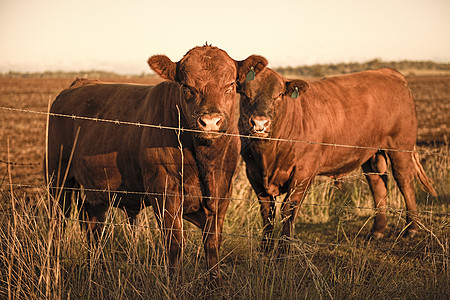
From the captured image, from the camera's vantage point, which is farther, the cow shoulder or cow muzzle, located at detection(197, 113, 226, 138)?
the cow shoulder

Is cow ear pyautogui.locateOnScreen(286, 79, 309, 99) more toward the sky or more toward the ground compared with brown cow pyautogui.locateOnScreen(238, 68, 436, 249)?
more toward the sky

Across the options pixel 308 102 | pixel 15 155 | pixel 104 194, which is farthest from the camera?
pixel 15 155

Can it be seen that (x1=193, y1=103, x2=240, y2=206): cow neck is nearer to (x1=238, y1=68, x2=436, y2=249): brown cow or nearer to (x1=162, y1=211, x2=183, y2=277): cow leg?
(x1=162, y1=211, x2=183, y2=277): cow leg

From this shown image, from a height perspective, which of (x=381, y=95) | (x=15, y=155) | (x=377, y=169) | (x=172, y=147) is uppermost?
(x=381, y=95)

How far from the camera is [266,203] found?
6.49m

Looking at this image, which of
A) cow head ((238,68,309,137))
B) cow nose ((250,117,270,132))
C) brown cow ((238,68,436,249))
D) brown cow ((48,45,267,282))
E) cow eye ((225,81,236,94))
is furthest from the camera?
brown cow ((238,68,436,249))

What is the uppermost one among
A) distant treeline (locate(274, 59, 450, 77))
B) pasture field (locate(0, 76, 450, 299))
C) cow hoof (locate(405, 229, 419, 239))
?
distant treeline (locate(274, 59, 450, 77))

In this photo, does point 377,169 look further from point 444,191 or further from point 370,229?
point 444,191

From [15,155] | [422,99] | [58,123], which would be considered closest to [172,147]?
[58,123]

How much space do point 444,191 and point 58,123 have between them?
6.71 m

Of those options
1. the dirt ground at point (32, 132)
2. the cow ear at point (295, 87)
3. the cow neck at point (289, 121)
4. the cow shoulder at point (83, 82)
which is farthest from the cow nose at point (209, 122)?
the cow shoulder at point (83, 82)

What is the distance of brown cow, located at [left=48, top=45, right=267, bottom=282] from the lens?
4348 millimetres

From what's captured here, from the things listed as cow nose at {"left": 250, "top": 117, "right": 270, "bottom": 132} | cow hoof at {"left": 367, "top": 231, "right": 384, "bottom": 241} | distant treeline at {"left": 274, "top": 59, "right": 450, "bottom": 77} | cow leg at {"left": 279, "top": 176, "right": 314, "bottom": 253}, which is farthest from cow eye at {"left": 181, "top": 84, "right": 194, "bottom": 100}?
distant treeline at {"left": 274, "top": 59, "right": 450, "bottom": 77}

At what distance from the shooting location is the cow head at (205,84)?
4145mm
